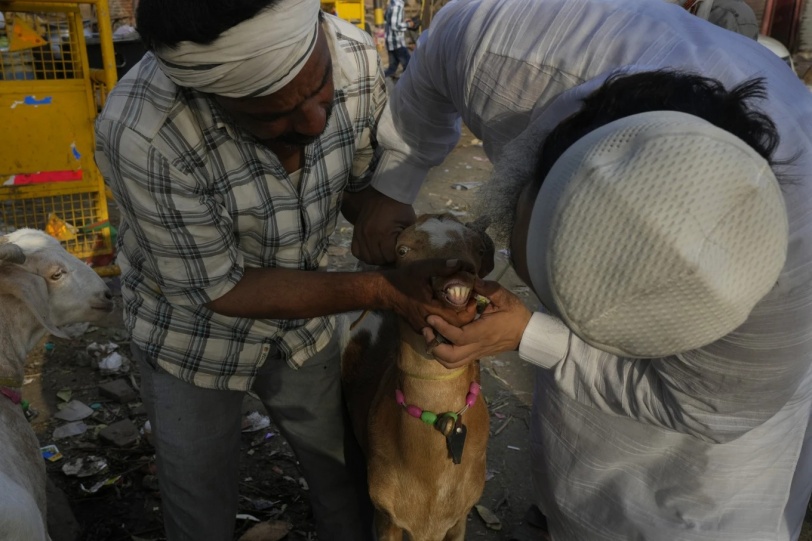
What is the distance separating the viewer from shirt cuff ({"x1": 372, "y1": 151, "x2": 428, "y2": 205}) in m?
2.38

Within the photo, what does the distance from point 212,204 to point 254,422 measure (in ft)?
8.06

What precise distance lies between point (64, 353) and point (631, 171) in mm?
4766

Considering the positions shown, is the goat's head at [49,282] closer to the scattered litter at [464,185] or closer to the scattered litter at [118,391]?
the scattered litter at [118,391]

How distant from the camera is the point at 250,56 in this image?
167 centimetres

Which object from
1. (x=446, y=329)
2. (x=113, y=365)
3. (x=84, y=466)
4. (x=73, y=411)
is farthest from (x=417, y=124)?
(x=113, y=365)

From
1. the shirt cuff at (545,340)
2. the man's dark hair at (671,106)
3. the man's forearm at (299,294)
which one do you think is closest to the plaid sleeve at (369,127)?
the man's forearm at (299,294)

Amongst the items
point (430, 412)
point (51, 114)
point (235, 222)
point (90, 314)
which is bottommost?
point (90, 314)

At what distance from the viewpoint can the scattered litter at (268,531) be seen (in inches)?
130

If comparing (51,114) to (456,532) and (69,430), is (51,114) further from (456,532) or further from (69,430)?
(456,532)

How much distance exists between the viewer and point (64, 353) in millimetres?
4820

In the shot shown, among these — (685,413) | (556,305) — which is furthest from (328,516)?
(556,305)

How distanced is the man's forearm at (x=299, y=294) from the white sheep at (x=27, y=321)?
93cm

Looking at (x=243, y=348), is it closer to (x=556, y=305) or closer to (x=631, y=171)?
(x=556, y=305)

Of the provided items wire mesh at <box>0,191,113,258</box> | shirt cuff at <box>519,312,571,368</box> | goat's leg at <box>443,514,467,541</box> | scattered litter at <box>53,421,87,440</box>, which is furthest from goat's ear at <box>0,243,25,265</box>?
wire mesh at <box>0,191,113,258</box>
